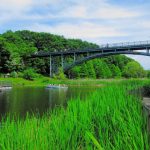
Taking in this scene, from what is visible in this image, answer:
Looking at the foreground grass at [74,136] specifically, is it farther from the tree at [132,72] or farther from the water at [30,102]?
the tree at [132,72]

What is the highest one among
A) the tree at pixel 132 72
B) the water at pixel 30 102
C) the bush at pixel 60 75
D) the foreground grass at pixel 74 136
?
the foreground grass at pixel 74 136

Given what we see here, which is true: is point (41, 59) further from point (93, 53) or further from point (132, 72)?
point (132, 72)

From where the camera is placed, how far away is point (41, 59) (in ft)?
311

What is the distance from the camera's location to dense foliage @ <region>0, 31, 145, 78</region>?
86.6 m

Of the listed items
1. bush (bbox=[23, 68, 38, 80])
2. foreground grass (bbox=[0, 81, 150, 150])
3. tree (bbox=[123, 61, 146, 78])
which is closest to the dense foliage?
tree (bbox=[123, 61, 146, 78])

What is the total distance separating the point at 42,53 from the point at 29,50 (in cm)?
375

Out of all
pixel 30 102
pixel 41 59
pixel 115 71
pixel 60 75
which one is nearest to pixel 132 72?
pixel 115 71

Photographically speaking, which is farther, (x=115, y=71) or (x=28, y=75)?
(x=115, y=71)

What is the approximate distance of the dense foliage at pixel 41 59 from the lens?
3410 inches

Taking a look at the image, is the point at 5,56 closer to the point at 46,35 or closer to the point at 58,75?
the point at 58,75

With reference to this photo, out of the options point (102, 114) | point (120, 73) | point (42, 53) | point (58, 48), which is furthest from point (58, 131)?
point (120, 73)

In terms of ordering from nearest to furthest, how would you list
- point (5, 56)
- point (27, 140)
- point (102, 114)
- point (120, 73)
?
point (27, 140) → point (102, 114) → point (5, 56) → point (120, 73)

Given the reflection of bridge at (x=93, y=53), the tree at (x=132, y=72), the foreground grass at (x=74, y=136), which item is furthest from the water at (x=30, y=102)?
the tree at (x=132, y=72)

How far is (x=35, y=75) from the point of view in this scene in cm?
8681
